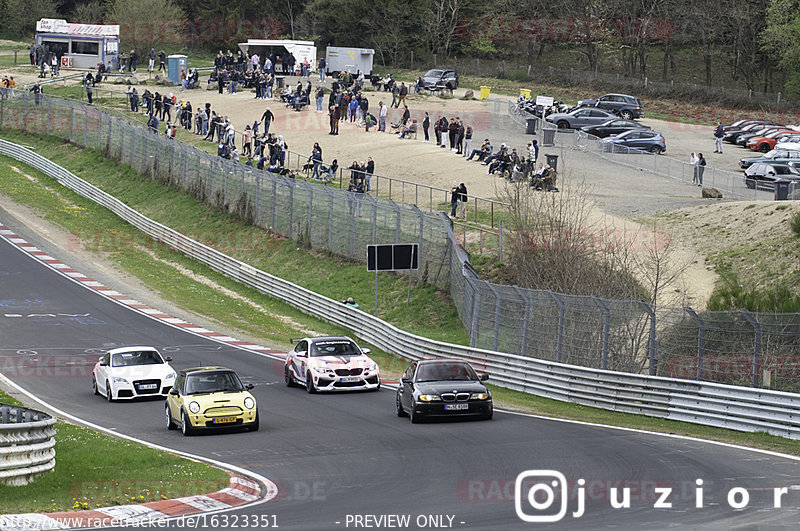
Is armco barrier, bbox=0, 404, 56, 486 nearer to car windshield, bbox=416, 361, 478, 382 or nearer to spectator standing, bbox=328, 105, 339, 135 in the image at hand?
car windshield, bbox=416, 361, 478, 382

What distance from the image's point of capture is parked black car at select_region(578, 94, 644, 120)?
2874 inches

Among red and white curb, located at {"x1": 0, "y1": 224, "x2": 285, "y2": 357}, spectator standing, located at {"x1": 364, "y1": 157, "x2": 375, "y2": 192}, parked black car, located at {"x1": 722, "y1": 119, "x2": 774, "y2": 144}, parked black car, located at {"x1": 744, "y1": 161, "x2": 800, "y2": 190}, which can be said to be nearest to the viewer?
red and white curb, located at {"x1": 0, "y1": 224, "x2": 285, "y2": 357}

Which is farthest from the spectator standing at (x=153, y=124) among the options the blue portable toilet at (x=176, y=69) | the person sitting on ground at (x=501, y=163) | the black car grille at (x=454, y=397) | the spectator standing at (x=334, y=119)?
the black car grille at (x=454, y=397)

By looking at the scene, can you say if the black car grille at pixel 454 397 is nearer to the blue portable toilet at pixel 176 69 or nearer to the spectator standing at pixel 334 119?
the spectator standing at pixel 334 119

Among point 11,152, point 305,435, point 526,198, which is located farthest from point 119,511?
point 11,152

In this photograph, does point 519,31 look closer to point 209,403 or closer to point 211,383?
point 211,383

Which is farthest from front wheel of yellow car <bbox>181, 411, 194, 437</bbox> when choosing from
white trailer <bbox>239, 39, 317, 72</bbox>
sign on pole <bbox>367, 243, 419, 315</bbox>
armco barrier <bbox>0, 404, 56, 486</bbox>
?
white trailer <bbox>239, 39, 317, 72</bbox>

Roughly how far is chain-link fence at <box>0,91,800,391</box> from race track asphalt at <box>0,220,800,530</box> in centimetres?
282

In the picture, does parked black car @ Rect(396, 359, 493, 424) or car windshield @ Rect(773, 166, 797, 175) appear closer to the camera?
parked black car @ Rect(396, 359, 493, 424)

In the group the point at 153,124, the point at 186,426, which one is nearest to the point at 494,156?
the point at 153,124

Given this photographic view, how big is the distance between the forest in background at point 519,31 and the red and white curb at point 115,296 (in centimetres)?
5202

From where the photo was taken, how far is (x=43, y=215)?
5166 centimetres

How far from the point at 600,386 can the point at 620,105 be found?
Answer: 52952mm

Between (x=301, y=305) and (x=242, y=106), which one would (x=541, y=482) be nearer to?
(x=301, y=305)
